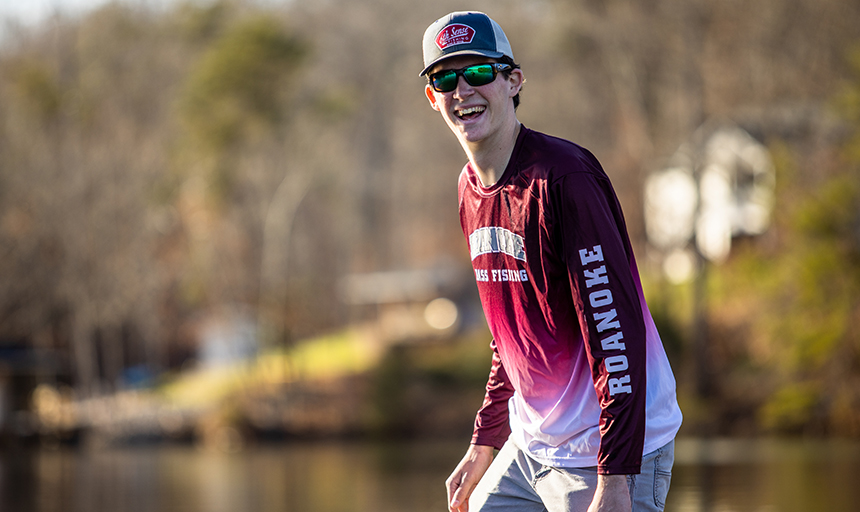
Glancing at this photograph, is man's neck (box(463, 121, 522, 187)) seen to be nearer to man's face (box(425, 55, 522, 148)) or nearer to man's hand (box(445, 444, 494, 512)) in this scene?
man's face (box(425, 55, 522, 148))

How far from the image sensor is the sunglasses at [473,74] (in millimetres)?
2590

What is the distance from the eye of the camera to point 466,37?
2.56 meters

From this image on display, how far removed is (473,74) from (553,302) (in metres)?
0.59

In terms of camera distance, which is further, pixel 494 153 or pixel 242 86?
pixel 242 86

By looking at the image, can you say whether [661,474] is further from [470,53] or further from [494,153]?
[470,53]

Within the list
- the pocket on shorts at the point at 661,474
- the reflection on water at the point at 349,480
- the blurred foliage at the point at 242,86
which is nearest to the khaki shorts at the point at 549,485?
the pocket on shorts at the point at 661,474

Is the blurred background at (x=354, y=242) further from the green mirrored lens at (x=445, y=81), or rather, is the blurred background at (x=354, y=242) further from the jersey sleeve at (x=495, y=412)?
the green mirrored lens at (x=445, y=81)

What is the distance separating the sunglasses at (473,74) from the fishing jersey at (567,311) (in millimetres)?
161

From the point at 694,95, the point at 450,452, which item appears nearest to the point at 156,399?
the point at 450,452

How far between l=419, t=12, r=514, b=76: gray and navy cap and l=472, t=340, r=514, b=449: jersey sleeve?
2.81ft

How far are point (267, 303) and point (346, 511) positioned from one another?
2902 centimetres

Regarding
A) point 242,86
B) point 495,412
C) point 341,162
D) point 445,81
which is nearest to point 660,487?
point 495,412

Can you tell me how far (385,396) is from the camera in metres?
31.8

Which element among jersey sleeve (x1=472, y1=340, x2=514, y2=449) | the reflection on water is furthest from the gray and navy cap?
the reflection on water
